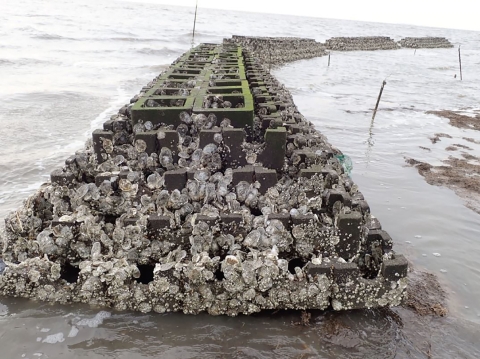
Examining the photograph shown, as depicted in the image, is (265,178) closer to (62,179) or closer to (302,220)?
(302,220)

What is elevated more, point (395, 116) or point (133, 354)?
point (395, 116)

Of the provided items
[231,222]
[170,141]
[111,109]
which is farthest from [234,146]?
[111,109]

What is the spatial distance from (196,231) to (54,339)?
1407 millimetres

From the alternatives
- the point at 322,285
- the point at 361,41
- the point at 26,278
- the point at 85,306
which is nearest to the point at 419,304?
the point at 322,285

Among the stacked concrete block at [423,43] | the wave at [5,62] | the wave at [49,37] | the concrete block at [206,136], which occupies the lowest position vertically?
the concrete block at [206,136]

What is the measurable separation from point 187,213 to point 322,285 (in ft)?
4.39

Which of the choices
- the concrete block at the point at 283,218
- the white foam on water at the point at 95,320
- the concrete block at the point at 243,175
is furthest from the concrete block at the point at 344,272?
the white foam on water at the point at 95,320

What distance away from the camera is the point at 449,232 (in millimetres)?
5363

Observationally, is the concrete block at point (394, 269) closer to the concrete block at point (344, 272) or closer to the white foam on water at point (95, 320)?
the concrete block at point (344, 272)

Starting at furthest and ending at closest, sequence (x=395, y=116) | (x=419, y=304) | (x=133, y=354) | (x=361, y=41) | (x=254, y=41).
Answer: (x=361, y=41), (x=254, y=41), (x=395, y=116), (x=419, y=304), (x=133, y=354)

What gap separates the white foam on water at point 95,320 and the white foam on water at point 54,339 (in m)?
0.16

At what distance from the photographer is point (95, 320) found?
10.4ft

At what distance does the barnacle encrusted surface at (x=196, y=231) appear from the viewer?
3.18m

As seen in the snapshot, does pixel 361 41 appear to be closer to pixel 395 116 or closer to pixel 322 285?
pixel 395 116
